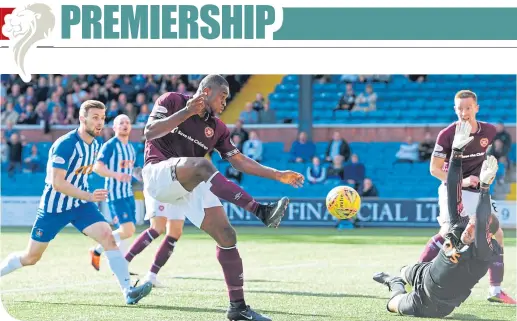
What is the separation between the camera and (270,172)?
8.47m

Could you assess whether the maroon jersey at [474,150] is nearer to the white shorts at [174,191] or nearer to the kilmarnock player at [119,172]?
the white shorts at [174,191]

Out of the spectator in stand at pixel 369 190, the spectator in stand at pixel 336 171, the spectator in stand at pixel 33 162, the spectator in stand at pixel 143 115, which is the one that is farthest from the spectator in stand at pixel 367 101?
the spectator in stand at pixel 33 162

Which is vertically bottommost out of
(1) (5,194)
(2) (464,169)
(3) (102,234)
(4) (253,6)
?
(1) (5,194)

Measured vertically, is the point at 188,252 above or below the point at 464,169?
below

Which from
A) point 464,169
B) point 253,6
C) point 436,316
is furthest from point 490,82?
point 436,316

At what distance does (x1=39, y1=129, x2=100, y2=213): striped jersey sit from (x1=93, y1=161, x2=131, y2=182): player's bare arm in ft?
8.23

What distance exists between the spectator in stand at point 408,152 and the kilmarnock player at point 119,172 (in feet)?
43.5

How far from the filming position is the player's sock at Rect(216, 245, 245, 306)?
27.3 ft

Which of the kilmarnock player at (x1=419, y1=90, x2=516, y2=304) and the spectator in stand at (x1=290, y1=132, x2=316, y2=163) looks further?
the spectator in stand at (x1=290, y1=132, x2=316, y2=163)

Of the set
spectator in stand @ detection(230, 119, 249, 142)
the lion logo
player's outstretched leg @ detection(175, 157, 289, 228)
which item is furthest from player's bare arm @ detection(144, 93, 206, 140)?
spectator in stand @ detection(230, 119, 249, 142)

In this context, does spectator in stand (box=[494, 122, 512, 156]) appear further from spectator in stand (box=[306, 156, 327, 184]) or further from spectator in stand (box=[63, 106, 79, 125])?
spectator in stand (box=[63, 106, 79, 125])

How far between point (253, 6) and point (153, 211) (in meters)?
5.57

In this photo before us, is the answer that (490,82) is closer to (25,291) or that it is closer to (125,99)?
(125,99)

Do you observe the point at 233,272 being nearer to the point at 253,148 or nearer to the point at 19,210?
the point at 253,148
